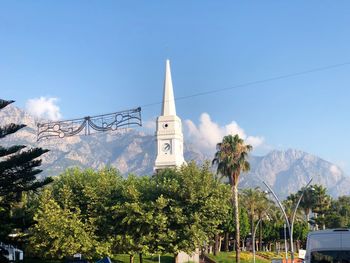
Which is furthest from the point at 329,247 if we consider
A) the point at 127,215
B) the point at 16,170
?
the point at 127,215

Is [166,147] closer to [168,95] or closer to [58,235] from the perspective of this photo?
[168,95]

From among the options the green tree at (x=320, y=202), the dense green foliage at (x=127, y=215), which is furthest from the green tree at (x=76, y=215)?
the green tree at (x=320, y=202)

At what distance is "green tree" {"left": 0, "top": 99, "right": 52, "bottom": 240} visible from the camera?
32.3 m

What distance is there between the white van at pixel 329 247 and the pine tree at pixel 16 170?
70.4 feet

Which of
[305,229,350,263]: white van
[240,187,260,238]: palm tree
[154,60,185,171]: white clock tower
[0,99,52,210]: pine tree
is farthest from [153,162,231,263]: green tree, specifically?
[154,60,185,171]: white clock tower

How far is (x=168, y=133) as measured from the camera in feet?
A: 294

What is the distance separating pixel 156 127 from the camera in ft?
298

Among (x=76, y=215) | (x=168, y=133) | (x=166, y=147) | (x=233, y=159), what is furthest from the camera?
(x=166, y=147)

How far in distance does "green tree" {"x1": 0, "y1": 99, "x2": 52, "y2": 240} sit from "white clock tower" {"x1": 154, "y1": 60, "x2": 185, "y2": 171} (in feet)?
178

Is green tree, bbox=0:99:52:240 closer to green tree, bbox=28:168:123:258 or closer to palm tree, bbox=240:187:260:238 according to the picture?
green tree, bbox=28:168:123:258

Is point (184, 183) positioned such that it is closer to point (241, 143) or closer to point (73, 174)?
point (73, 174)

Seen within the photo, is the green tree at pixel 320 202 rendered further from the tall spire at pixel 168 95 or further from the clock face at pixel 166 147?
the tall spire at pixel 168 95

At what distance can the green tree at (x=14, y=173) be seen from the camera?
32297mm

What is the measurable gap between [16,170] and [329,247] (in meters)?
23.4
